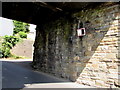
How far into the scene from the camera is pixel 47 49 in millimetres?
5535

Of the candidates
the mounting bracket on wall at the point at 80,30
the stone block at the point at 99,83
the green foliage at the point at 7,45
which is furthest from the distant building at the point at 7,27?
the stone block at the point at 99,83

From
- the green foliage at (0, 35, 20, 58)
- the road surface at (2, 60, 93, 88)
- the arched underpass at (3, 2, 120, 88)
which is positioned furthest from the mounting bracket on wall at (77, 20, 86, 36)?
the green foliage at (0, 35, 20, 58)

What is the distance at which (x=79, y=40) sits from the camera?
411 cm

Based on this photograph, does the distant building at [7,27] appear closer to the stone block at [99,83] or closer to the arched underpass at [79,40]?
the arched underpass at [79,40]

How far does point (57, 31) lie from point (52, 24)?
538 millimetres

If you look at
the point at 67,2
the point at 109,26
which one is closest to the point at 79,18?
the point at 67,2

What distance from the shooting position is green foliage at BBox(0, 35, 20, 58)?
12.4 m

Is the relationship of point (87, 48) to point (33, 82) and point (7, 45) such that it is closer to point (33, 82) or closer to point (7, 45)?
point (33, 82)

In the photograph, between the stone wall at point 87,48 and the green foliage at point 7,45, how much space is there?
838 centimetres

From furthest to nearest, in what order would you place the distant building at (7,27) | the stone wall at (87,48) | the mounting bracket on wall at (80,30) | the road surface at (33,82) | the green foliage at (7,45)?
the distant building at (7,27) < the green foliage at (7,45) < the mounting bracket on wall at (80,30) < the road surface at (33,82) < the stone wall at (87,48)

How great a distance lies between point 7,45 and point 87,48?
11.0 metres

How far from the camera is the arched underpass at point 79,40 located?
10.7 ft

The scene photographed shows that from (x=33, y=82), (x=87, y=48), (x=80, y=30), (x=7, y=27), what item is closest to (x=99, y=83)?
(x=87, y=48)

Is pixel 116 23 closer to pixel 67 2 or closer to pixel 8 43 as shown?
pixel 67 2
